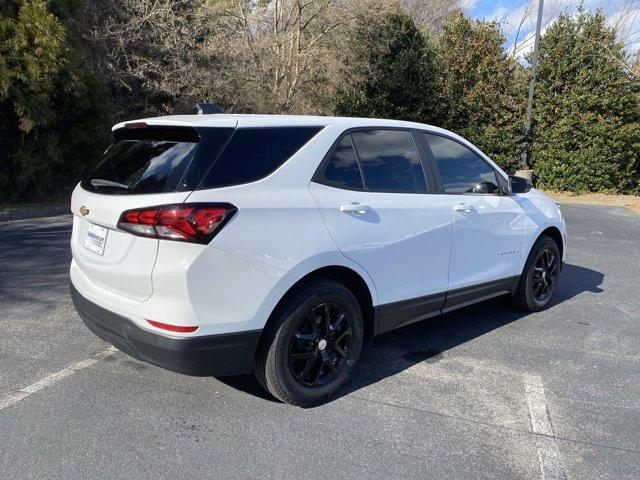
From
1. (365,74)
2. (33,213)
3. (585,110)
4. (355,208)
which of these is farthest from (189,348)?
(585,110)

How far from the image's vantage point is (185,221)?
109 inches

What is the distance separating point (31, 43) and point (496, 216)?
9.53 m

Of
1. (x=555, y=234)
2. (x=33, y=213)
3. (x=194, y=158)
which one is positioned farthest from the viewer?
(x=33, y=213)

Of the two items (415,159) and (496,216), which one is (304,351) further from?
(496,216)

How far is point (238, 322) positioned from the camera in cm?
293

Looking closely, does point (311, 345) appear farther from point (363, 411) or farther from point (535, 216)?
point (535, 216)

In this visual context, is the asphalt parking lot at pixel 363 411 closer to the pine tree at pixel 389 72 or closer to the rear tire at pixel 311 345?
the rear tire at pixel 311 345

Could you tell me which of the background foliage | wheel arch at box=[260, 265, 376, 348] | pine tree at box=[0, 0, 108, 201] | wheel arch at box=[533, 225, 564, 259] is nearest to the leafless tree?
the background foliage

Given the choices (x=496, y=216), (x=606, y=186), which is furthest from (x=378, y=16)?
(x=496, y=216)

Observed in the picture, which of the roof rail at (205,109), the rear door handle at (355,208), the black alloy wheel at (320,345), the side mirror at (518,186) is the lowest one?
the black alloy wheel at (320,345)

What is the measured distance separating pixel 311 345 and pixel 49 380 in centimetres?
→ 176

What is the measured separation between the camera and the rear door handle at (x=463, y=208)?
419 cm

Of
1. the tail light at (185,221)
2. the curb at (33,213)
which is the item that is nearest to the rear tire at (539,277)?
the tail light at (185,221)

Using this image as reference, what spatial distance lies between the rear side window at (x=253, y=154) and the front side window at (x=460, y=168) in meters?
1.38
